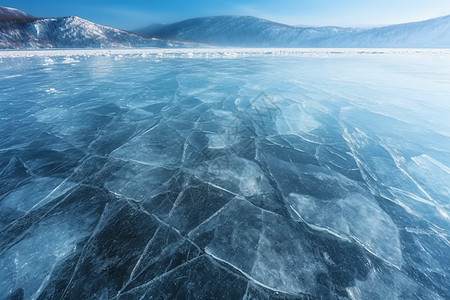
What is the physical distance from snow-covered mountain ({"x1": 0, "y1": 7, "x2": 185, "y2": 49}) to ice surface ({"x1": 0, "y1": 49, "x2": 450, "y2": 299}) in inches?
2319

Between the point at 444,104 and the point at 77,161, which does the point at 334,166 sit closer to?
the point at 77,161

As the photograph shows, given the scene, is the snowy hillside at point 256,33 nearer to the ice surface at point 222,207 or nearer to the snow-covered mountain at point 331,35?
the snow-covered mountain at point 331,35

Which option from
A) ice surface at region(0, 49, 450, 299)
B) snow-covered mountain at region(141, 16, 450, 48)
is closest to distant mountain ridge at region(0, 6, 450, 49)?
snow-covered mountain at region(141, 16, 450, 48)

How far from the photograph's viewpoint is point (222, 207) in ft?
6.59

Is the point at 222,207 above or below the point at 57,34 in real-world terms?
below

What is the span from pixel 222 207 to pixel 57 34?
6667 centimetres

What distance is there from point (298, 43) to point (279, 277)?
83721 mm

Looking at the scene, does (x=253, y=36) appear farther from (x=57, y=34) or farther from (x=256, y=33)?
(x=57, y=34)

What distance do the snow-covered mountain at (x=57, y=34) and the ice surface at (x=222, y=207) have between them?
2319 inches

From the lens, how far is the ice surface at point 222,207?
141 cm

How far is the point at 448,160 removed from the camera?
296 centimetres

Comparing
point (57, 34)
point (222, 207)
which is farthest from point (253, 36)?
point (222, 207)

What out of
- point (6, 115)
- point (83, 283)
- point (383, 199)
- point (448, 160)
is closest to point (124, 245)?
point (83, 283)

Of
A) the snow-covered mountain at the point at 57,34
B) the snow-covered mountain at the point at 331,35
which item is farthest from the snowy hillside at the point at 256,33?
the snow-covered mountain at the point at 57,34
